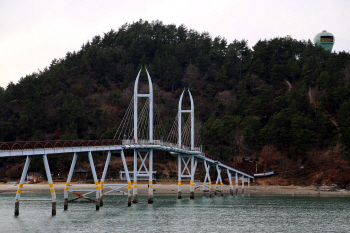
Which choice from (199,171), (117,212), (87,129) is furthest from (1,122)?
(117,212)

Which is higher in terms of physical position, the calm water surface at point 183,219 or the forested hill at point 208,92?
the forested hill at point 208,92

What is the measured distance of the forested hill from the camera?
10531 cm

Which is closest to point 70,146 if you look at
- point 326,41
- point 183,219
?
point 183,219

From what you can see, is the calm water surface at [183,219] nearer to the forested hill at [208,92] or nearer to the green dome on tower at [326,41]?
the forested hill at [208,92]

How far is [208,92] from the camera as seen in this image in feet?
448

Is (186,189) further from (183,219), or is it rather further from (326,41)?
(326,41)

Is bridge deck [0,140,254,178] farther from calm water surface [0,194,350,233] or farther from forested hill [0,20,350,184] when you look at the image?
forested hill [0,20,350,184]

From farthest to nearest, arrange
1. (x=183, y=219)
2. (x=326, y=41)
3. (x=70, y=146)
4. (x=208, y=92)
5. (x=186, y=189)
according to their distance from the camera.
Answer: (x=326, y=41) → (x=208, y=92) → (x=186, y=189) → (x=183, y=219) → (x=70, y=146)

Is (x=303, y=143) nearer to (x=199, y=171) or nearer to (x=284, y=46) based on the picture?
(x=199, y=171)

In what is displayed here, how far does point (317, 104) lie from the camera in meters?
112

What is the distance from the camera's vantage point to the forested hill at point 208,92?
10531 centimetres

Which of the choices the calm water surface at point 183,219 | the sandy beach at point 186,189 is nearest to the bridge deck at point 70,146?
the calm water surface at point 183,219

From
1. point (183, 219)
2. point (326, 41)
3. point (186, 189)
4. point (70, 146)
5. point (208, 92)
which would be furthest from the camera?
point (326, 41)

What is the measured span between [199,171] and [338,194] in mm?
31690
